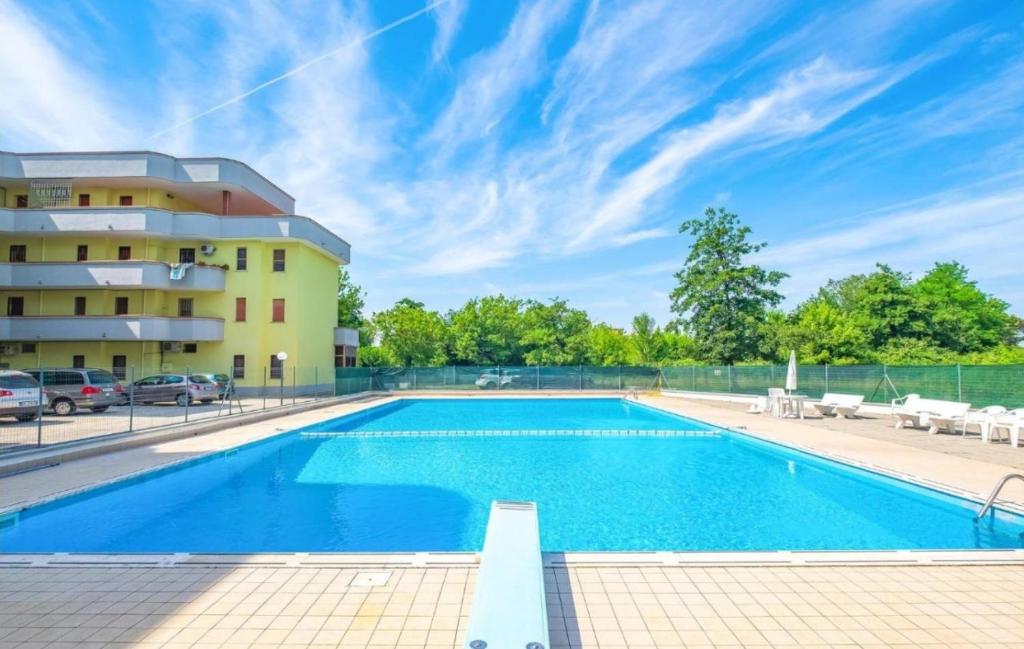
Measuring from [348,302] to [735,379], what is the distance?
91.0 ft

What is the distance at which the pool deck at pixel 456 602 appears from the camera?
3107mm

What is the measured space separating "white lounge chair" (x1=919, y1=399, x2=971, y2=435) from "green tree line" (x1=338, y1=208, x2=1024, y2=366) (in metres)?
20.5

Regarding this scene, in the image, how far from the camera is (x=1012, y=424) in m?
10.4

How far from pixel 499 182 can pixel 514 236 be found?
952 cm

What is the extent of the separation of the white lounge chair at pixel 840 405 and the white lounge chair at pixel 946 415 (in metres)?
2.35

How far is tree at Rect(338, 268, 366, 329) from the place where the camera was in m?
39.3

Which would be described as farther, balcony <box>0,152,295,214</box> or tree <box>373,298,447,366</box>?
tree <box>373,298,447,366</box>

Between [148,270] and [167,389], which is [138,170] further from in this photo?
[167,389]

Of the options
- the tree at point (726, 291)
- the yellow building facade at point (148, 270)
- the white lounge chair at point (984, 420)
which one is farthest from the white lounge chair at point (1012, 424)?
the yellow building facade at point (148, 270)

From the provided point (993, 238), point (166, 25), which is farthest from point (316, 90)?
point (993, 238)

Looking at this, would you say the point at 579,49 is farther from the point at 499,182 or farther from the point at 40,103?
the point at 40,103

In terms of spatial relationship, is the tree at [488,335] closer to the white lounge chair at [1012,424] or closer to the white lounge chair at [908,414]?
the white lounge chair at [908,414]

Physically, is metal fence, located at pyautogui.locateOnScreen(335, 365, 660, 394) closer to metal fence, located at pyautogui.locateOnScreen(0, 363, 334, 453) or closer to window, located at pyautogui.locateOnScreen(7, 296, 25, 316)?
metal fence, located at pyautogui.locateOnScreen(0, 363, 334, 453)

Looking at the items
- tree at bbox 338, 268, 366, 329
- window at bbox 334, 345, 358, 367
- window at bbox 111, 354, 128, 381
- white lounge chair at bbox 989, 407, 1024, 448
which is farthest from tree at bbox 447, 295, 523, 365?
white lounge chair at bbox 989, 407, 1024, 448
